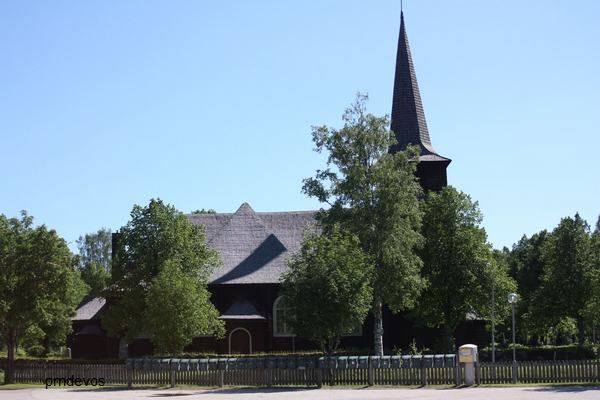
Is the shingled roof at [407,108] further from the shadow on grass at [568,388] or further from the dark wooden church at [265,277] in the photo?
the shadow on grass at [568,388]

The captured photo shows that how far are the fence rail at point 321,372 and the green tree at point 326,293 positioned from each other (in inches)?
66.1

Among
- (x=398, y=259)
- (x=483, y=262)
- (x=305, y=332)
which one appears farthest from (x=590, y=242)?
(x=305, y=332)

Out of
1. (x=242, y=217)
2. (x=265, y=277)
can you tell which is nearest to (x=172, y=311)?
(x=265, y=277)

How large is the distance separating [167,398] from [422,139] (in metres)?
37.3

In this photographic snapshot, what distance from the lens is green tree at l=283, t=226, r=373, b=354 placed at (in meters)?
39.0

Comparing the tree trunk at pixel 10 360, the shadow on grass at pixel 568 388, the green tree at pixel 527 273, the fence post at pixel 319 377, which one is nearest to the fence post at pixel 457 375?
the shadow on grass at pixel 568 388

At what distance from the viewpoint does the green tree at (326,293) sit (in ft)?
128

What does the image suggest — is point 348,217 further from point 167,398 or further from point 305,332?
point 167,398

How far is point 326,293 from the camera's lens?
38844 millimetres

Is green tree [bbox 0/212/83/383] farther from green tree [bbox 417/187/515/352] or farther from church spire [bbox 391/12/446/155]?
church spire [bbox 391/12/446/155]

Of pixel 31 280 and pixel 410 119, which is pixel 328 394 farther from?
pixel 410 119

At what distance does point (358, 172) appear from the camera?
161 ft

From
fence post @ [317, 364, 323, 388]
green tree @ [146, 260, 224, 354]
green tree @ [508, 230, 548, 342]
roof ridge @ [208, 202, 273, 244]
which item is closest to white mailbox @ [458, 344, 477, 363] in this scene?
fence post @ [317, 364, 323, 388]

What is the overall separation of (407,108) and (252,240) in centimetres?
1632
